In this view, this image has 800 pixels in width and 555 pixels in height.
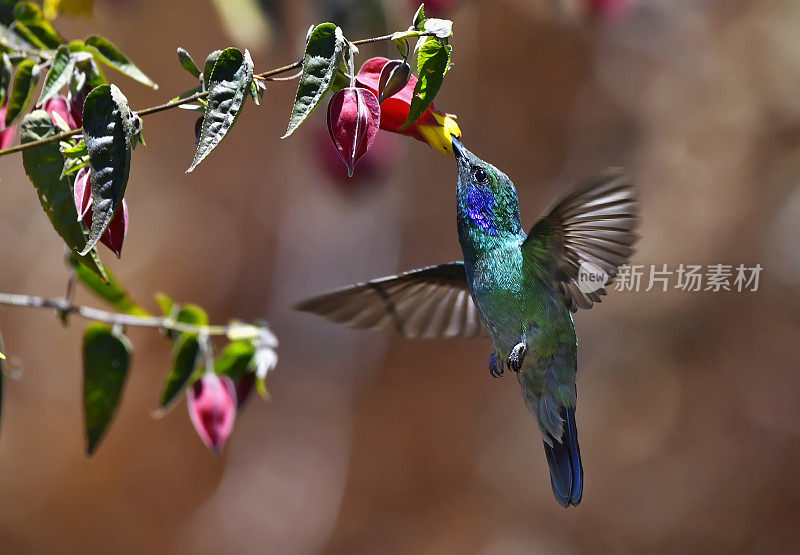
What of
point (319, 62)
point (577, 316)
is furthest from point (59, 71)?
point (577, 316)

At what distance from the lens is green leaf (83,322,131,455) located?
2.68 ft

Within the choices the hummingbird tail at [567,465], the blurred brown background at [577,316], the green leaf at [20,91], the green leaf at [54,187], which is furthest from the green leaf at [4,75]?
the blurred brown background at [577,316]

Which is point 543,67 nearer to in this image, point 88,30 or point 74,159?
point 88,30

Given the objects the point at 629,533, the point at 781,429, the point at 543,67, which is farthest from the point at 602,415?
the point at 543,67

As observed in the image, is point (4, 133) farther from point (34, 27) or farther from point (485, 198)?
point (485, 198)

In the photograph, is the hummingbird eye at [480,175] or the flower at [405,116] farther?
the hummingbird eye at [480,175]

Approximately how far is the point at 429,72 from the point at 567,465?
Answer: 17.6 inches

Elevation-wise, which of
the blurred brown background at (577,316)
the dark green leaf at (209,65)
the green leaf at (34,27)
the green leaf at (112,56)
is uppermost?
the green leaf at (34,27)

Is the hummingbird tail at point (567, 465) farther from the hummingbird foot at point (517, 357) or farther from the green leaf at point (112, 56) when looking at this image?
the green leaf at point (112, 56)

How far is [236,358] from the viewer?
0.90 metres

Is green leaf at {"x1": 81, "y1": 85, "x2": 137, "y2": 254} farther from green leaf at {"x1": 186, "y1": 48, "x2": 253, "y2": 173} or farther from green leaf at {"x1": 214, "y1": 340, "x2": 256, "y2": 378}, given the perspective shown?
green leaf at {"x1": 214, "y1": 340, "x2": 256, "y2": 378}

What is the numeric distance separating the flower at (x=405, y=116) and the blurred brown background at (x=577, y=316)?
6.47ft

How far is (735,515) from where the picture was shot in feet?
8.72

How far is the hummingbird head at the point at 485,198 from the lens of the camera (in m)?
0.72
